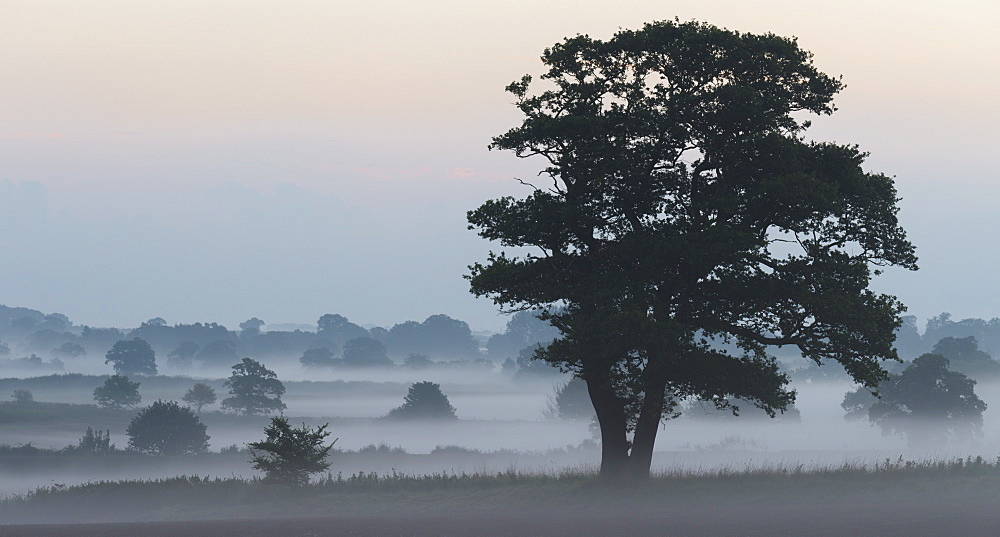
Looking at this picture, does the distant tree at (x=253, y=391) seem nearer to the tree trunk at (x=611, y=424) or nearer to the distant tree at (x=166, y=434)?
the distant tree at (x=166, y=434)

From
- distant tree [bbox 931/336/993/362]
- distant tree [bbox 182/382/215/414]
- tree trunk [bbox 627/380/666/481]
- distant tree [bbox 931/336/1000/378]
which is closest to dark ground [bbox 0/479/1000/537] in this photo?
tree trunk [bbox 627/380/666/481]

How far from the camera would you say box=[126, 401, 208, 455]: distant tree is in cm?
8631

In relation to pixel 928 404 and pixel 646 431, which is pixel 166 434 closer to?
pixel 646 431

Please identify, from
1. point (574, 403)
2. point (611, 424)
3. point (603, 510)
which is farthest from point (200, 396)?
point (603, 510)

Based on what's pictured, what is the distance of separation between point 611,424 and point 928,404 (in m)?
64.2

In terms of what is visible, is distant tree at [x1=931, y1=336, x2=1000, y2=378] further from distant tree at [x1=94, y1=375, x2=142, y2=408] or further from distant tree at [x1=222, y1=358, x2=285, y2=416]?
distant tree at [x1=94, y1=375, x2=142, y2=408]

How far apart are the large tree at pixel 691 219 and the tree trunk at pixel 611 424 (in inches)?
2.7

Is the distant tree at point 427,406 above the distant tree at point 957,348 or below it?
below

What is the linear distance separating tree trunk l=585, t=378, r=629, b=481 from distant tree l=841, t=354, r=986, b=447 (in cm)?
6164

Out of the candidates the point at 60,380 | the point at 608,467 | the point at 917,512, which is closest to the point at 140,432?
the point at 608,467

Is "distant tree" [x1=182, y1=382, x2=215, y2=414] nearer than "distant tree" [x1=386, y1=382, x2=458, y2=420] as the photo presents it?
No

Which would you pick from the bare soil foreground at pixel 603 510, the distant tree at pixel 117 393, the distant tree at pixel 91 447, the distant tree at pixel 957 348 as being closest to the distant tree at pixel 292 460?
the bare soil foreground at pixel 603 510

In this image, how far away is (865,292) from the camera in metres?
31.4

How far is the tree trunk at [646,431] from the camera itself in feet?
104
